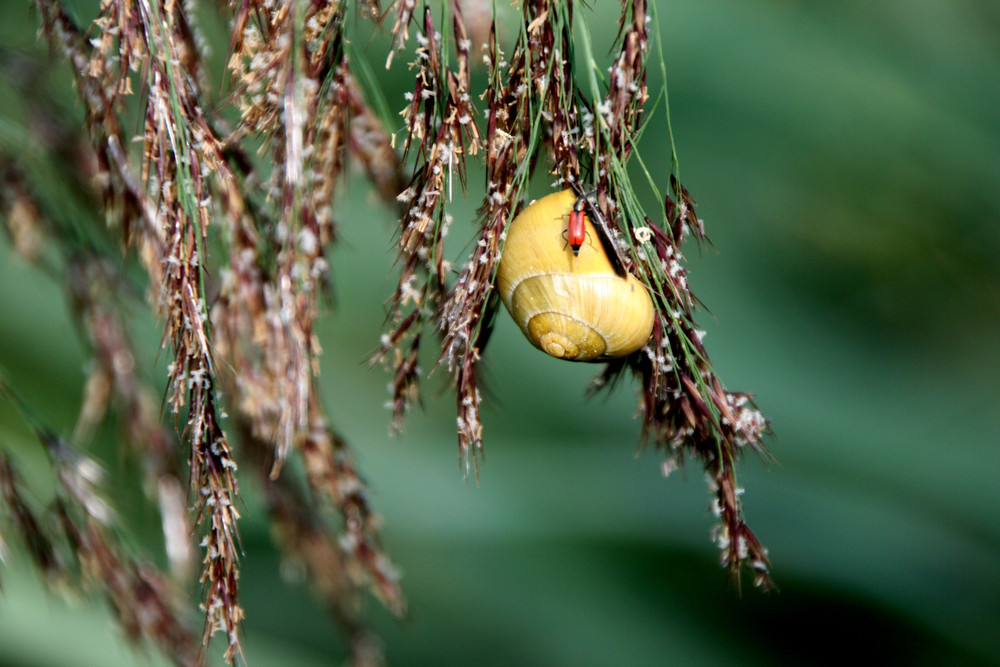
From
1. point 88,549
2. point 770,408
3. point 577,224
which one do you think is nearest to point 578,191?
point 577,224

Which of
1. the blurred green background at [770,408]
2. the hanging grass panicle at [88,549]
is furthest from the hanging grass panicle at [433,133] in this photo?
the blurred green background at [770,408]

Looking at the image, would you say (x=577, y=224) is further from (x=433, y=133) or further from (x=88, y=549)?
(x=88, y=549)

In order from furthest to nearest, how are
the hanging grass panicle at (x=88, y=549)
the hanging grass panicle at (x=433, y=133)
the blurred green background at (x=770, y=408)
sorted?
the blurred green background at (x=770, y=408), the hanging grass panicle at (x=88, y=549), the hanging grass panicle at (x=433, y=133)

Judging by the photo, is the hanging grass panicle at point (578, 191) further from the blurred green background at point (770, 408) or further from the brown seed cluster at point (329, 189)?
the blurred green background at point (770, 408)

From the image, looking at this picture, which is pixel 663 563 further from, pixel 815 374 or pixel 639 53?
pixel 639 53

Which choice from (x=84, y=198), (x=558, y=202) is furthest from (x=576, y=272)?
(x=84, y=198)

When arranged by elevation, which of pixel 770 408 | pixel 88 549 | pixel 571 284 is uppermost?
pixel 770 408
